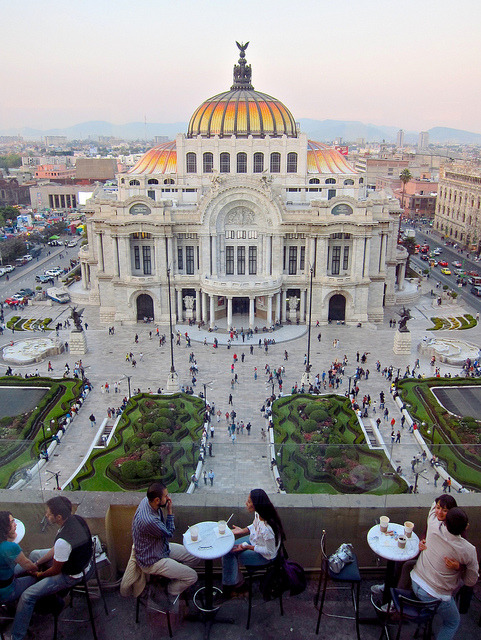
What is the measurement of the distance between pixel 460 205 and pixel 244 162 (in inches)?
2237

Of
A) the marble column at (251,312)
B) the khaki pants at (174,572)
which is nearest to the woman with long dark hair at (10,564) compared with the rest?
the khaki pants at (174,572)

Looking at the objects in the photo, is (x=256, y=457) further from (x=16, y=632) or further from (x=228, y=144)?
(x=228, y=144)

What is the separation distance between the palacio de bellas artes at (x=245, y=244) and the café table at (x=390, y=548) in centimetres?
4645

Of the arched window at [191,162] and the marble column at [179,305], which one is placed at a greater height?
the arched window at [191,162]

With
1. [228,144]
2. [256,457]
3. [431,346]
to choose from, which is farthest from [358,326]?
[256,457]

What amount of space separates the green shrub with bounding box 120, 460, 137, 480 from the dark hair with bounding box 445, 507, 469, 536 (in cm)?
2092

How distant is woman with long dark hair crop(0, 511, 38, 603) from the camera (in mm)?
8578

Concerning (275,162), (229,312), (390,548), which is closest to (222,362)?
(229,312)

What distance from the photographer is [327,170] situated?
66.2 metres

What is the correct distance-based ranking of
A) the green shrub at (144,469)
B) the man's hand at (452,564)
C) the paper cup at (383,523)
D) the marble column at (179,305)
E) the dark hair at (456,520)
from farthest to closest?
the marble column at (179,305), the green shrub at (144,469), the paper cup at (383,523), the man's hand at (452,564), the dark hair at (456,520)

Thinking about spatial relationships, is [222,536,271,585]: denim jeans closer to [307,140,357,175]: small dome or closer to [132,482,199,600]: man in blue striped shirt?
[132,482,199,600]: man in blue striped shirt

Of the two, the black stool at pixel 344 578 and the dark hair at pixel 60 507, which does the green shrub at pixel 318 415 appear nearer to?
the black stool at pixel 344 578

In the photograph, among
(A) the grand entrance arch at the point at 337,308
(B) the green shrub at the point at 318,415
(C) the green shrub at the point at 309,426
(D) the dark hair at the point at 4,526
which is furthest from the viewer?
(A) the grand entrance arch at the point at 337,308

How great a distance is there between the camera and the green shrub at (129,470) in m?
27.1
